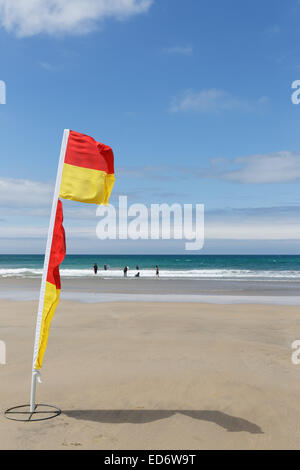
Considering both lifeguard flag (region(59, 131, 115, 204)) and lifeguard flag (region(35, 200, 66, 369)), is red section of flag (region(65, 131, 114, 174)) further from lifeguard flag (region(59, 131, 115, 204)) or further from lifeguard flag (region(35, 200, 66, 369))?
lifeguard flag (region(35, 200, 66, 369))

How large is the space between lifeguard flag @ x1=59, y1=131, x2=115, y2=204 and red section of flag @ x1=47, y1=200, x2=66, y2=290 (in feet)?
1.11

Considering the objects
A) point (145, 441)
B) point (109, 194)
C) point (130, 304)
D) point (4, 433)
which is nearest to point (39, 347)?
point (4, 433)

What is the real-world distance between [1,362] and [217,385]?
4871 millimetres

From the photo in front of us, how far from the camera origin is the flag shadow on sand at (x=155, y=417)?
6.11m

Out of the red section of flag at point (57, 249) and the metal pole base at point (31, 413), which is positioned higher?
the red section of flag at point (57, 249)

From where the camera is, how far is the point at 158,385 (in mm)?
7941

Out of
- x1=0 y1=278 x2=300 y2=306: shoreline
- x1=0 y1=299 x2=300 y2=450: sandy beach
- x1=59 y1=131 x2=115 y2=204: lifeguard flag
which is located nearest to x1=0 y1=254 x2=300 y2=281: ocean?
x1=0 y1=278 x2=300 y2=306: shoreline

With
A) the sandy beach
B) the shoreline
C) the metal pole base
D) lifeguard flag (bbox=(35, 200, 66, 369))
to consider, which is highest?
lifeguard flag (bbox=(35, 200, 66, 369))

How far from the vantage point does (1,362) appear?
31.1ft

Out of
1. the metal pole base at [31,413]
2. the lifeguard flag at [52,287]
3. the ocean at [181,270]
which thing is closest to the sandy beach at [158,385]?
the metal pole base at [31,413]

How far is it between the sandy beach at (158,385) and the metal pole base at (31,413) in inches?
5.7

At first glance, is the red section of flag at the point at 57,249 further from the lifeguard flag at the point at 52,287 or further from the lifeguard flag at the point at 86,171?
the lifeguard flag at the point at 86,171

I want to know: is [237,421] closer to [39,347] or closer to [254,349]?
[39,347]

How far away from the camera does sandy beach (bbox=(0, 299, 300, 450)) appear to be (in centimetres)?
571
